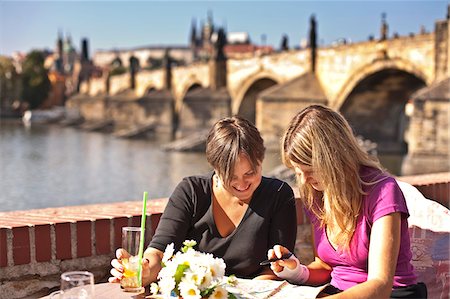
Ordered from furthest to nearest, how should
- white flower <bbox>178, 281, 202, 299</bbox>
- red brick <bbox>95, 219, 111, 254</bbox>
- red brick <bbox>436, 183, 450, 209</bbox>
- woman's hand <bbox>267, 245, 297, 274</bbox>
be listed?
red brick <bbox>436, 183, 450, 209</bbox>
red brick <bbox>95, 219, 111, 254</bbox>
woman's hand <bbox>267, 245, 297, 274</bbox>
white flower <bbox>178, 281, 202, 299</bbox>

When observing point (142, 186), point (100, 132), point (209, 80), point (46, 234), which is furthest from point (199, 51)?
point (46, 234)

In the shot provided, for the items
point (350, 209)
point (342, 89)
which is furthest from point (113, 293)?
point (342, 89)

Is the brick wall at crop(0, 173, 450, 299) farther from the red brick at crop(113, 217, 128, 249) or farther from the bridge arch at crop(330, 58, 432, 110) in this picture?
the bridge arch at crop(330, 58, 432, 110)

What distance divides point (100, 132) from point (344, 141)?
41.8 metres

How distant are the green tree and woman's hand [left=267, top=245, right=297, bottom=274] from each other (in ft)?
218

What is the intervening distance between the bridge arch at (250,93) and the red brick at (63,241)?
27.8 metres

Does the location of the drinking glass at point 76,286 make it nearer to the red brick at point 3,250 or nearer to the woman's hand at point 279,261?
the woman's hand at point 279,261

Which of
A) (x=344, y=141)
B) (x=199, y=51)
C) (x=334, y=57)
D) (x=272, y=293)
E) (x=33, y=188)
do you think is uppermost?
(x=199, y=51)

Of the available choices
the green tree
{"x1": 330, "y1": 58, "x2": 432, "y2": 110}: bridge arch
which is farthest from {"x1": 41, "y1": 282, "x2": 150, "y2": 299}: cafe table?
the green tree

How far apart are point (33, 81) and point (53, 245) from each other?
66955 mm

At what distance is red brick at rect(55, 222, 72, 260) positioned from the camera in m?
2.47

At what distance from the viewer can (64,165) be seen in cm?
2223

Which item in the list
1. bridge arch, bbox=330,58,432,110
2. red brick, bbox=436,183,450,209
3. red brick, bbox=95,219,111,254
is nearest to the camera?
red brick, bbox=95,219,111,254

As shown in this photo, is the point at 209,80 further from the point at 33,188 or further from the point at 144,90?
the point at 33,188
